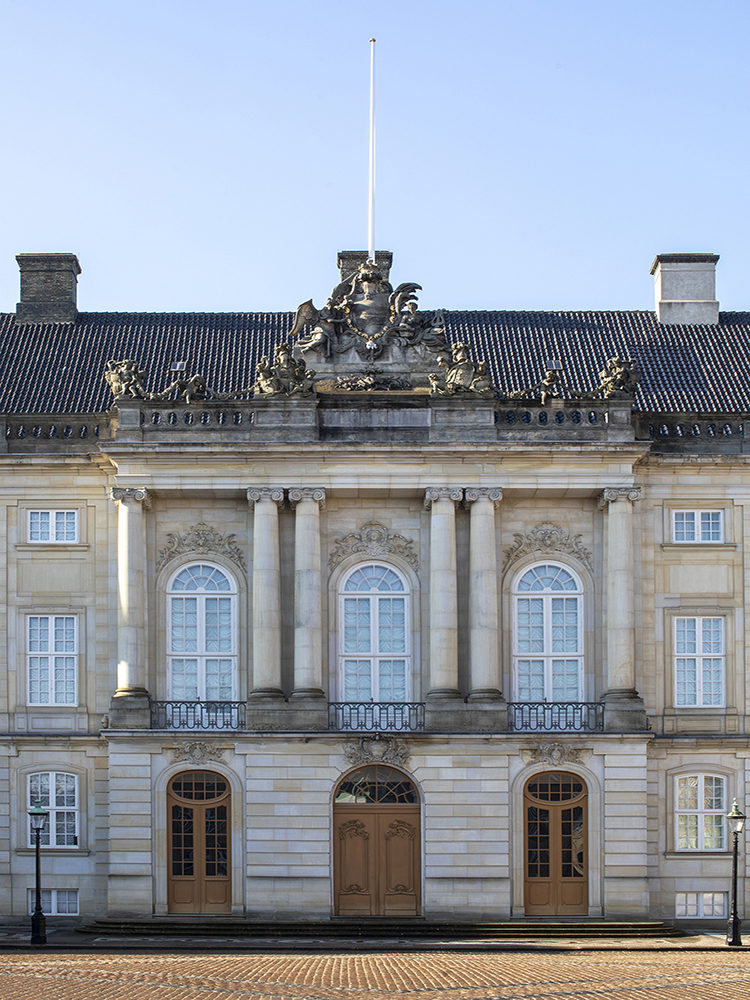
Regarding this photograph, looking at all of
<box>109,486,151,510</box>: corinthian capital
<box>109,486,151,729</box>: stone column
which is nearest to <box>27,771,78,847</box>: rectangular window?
<box>109,486,151,729</box>: stone column

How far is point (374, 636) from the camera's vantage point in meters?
38.9

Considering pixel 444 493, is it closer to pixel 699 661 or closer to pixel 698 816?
pixel 699 661

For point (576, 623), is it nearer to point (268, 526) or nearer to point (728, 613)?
point (728, 613)

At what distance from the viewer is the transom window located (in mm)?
38812

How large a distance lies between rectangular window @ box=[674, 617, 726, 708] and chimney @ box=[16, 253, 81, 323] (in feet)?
58.8

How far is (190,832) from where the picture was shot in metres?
38.0

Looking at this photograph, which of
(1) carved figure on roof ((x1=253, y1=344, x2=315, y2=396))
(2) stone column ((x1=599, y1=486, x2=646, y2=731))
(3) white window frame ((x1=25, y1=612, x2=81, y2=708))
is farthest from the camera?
(3) white window frame ((x1=25, y1=612, x2=81, y2=708))

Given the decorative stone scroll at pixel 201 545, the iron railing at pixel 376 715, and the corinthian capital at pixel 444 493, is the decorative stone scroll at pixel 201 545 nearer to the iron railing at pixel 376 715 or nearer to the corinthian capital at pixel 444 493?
the iron railing at pixel 376 715

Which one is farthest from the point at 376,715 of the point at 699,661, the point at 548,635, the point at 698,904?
the point at 698,904

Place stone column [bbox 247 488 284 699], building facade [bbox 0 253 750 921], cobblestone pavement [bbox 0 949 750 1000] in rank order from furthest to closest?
stone column [bbox 247 488 284 699], building facade [bbox 0 253 750 921], cobblestone pavement [bbox 0 949 750 1000]

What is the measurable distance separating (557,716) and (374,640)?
4364 mm

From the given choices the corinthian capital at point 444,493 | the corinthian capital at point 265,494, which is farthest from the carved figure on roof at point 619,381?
the corinthian capital at point 265,494

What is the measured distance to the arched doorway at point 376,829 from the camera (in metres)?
37.8

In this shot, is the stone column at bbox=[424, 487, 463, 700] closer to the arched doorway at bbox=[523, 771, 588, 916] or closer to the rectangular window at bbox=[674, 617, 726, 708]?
the arched doorway at bbox=[523, 771, 588, 916]
